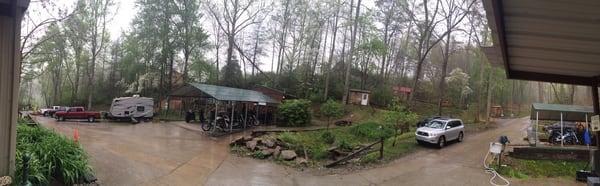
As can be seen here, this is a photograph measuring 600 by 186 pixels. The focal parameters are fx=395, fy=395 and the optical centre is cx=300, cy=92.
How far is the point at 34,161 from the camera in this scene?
673 centimetres

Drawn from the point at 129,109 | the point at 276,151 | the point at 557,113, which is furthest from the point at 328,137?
the point at 129,109

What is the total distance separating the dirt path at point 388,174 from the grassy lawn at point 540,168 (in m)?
0.70

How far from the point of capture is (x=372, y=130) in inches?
897

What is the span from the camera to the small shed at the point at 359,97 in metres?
32.9

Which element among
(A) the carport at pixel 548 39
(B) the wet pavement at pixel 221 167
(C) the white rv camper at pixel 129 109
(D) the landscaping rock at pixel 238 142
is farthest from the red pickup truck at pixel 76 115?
(A) the carport at pixel 548 39

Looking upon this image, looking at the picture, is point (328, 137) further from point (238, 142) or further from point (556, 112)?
point (556, 112)

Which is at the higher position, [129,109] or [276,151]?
[129,109]

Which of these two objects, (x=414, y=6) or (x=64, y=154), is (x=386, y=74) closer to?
(x=414, y=6)

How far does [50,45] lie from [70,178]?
3371 cm

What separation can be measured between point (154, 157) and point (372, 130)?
1334 centimetres

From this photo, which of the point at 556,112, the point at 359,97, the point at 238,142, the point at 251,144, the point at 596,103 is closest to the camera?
the point at 596,103

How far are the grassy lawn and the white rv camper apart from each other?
2190cm

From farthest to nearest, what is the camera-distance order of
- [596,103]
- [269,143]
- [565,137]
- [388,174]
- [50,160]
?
[565,137] → [269,143] → [388,174] → [50,160] → [596,103]

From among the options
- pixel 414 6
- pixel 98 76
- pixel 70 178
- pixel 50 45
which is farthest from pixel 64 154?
pixel 98 76
